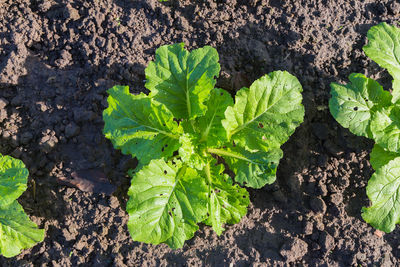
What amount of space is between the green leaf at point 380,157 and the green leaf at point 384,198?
6cm

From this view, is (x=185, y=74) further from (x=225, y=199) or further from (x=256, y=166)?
(x=225, y=199)

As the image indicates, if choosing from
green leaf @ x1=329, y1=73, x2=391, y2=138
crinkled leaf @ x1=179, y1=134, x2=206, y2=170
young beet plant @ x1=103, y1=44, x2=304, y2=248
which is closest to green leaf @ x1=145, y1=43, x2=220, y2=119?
young beet plant @ x1=103, y1=44, x2=304, y2=248

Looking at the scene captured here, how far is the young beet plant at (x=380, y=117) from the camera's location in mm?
3275

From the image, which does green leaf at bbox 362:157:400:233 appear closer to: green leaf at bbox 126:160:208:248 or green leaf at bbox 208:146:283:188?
green leaf at bbox 208:146:283:188

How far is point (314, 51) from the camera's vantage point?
385cm

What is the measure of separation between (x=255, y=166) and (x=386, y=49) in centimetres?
147

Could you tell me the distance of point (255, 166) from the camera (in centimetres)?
324

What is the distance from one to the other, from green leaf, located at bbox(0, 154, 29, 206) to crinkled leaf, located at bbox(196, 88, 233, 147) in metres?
1.47

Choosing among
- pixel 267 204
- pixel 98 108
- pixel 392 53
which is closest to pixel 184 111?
pixel 98 108

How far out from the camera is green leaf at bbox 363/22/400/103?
10.9 ft

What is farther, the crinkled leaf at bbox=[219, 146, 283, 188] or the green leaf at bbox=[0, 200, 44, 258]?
the green leaf at bbox=[0, 200, 44, 258]

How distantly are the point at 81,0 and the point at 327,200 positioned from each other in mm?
2970

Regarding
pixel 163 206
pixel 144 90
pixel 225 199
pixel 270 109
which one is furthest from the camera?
pixel 144 90

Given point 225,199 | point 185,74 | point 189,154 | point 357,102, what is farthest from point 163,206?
point 357,102
